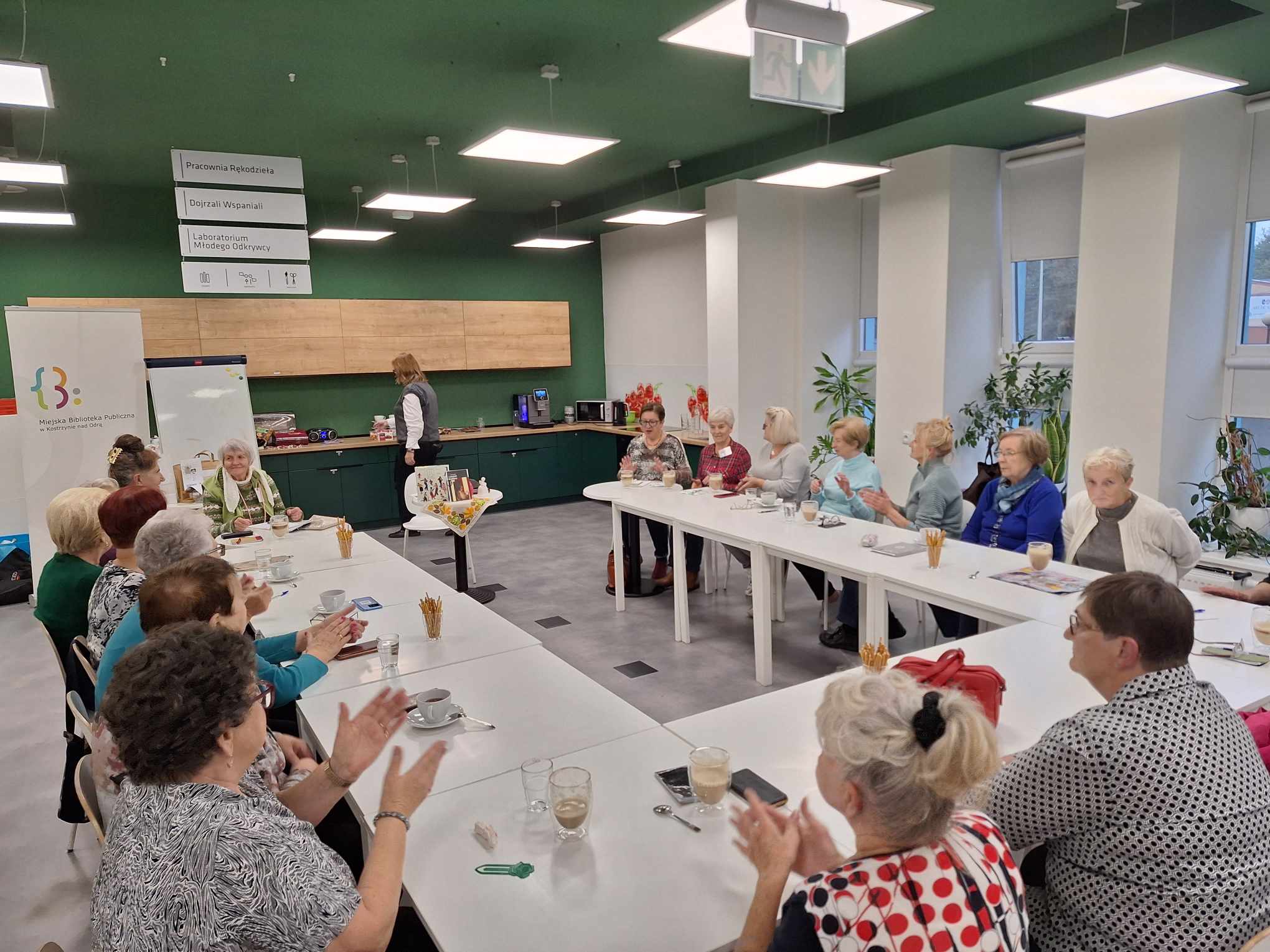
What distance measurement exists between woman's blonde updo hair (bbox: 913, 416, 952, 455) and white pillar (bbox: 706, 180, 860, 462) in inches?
112

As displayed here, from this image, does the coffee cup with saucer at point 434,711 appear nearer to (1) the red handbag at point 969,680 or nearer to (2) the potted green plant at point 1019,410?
(1) the red handbag at point 969,680

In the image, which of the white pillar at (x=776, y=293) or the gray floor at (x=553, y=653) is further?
the white pillar at (x=776, y=293)

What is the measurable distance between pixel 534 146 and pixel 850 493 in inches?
99.8

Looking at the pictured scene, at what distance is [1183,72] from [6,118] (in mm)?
5973

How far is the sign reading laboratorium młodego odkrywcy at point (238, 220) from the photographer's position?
4766 millimetres

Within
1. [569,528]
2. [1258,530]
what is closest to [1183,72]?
[1258,530]

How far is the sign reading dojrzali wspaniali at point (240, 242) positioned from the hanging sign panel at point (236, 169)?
262 millimetres

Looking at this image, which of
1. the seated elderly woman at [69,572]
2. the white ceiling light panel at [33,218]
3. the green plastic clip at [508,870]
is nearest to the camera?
the green plastic clip at [508,870]

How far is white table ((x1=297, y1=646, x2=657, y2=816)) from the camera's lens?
1992mm

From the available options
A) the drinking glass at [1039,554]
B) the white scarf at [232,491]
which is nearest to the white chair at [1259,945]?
the drinking glass at [1039,554]

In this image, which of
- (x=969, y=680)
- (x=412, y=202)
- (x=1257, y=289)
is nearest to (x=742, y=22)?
(x=969, y=680)

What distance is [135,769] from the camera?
1377 millimetres

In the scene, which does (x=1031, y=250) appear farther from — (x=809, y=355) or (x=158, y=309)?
(x=158, y=309)

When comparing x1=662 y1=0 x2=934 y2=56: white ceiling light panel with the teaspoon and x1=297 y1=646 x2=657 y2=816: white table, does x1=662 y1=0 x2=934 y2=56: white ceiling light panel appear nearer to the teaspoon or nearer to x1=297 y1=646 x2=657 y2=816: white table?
x1=297 y1=646 x2=657 y2=816: white table
